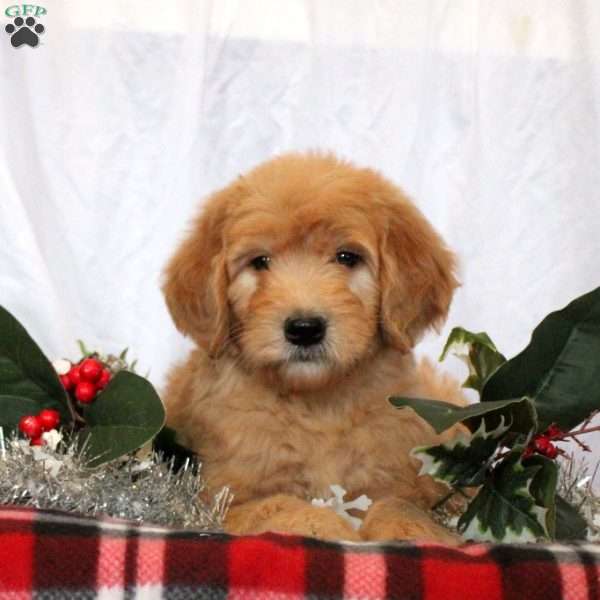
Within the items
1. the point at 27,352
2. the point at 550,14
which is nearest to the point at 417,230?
the point at 27,352

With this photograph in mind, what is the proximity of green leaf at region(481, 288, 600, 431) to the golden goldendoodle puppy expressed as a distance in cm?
31

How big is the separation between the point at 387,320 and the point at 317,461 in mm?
349

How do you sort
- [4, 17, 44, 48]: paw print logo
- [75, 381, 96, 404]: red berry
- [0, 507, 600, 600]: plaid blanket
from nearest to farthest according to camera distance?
[0, 507, 600, 600]: plaid blanket < [75, 381, 96, 404]: red berry < [4, 17, 44, 48]: paw print logo

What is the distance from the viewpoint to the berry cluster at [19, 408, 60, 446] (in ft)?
6.83

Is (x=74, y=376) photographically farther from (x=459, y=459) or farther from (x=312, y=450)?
(x=459, y=459)

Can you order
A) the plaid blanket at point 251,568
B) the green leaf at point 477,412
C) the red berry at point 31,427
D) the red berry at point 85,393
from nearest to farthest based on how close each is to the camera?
1. the plaid blanket at point 251,568
2. the green leaf at point 477,412
3. the red berry at point 31,427
4. the red berry at point 85,393

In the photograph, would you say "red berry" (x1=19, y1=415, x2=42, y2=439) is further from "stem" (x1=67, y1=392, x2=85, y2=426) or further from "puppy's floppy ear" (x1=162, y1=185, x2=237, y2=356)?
"puppy's floppy ear" (x1=162, y1=185, x2=237, y2=356)

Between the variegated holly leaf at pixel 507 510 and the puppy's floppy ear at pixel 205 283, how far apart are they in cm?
68

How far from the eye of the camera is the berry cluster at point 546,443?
1.99 meters

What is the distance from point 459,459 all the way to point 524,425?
5.8 inches

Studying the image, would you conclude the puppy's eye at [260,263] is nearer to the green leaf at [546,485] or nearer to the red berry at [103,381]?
the red berry at [103,381]

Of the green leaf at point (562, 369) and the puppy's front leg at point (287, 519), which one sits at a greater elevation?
the green leaf at point (562, 369)

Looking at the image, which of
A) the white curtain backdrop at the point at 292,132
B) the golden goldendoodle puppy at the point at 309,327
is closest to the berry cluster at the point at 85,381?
the golden goldendoodle puppy at the point at 309,327

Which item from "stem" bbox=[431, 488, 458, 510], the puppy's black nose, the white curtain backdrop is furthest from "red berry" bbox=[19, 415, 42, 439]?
the white curtain backdrop
